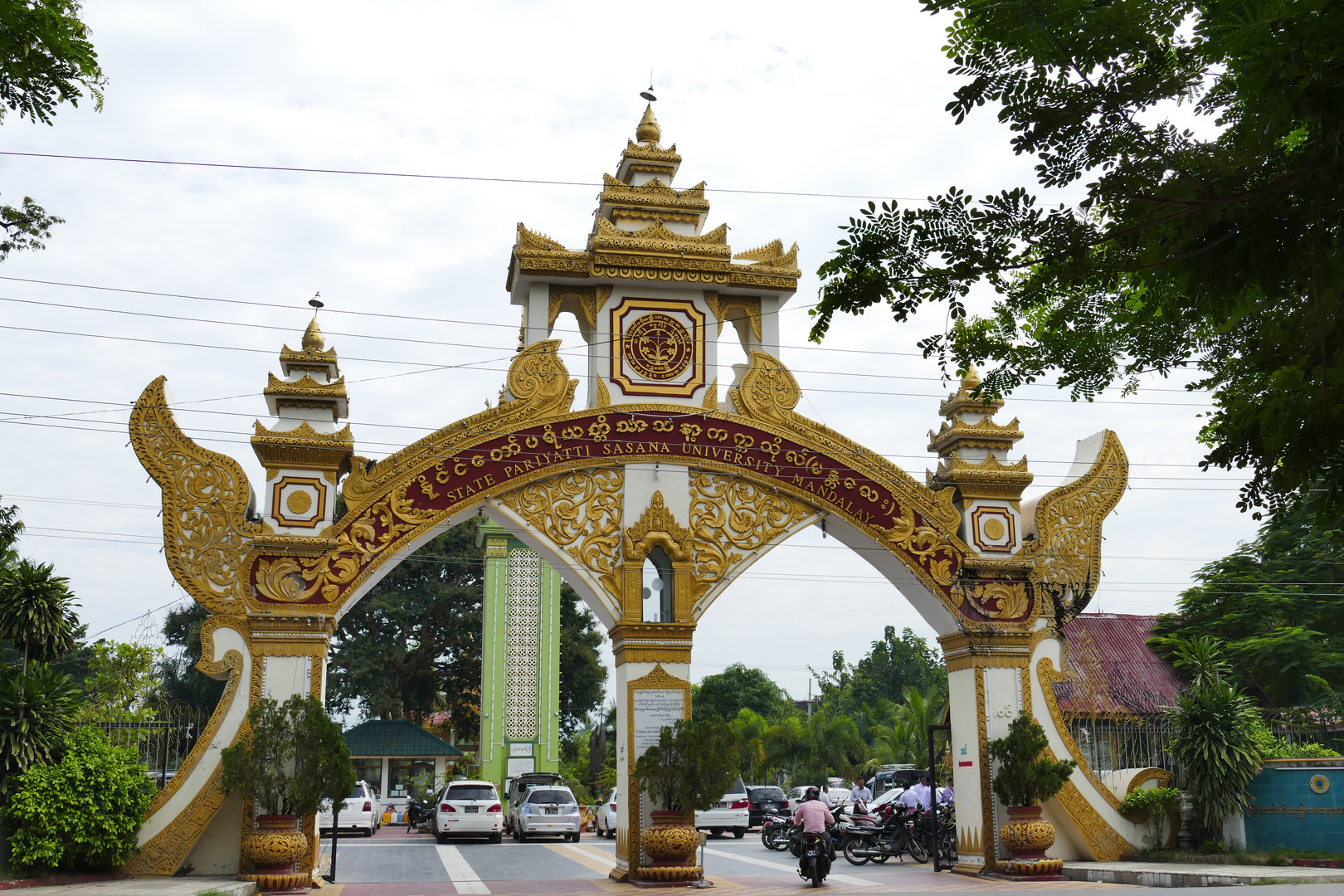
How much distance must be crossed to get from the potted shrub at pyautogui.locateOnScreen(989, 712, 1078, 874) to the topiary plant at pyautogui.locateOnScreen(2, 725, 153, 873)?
865 cm

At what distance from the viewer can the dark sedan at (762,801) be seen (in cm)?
2139

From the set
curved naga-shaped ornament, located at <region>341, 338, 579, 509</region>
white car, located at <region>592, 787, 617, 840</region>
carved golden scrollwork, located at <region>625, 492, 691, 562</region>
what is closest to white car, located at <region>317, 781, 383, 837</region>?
white car, located at <region>592, 787, 617, 840</region>

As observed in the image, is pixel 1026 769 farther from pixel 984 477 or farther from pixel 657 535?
pixel 657 535

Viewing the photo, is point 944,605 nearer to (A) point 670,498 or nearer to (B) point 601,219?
(A) point 670,498

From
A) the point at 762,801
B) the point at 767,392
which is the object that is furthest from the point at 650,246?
the point at 762,801

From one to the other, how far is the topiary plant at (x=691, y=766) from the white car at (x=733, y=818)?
919 centimetres

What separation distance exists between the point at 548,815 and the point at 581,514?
8.27 metres

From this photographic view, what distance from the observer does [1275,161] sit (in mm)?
3809

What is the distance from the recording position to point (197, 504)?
11906 millimetres

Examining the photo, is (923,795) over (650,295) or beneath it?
beneath

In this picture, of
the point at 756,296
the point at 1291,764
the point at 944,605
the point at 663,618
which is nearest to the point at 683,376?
the point at 756,296

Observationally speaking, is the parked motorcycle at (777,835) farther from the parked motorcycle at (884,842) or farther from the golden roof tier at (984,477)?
the golden roof tier at (984,477)

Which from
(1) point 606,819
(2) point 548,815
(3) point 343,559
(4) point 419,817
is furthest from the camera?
(4) point 419,817

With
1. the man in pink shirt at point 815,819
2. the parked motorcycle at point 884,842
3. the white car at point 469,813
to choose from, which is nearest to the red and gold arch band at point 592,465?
the man in pink shirt at point 815,819
